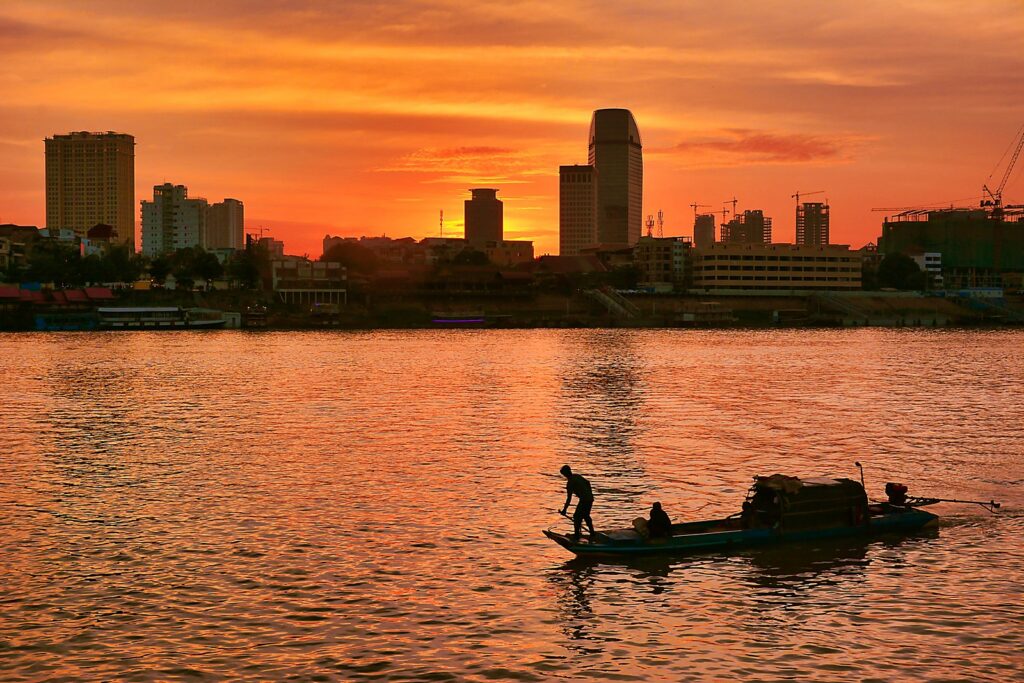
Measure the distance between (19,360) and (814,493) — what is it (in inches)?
5134

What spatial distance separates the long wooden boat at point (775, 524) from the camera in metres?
32.9

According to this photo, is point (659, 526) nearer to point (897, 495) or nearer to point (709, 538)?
point (709, 538)

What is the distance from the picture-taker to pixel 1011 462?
5344cm

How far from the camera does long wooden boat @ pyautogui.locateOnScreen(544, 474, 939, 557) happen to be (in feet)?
108

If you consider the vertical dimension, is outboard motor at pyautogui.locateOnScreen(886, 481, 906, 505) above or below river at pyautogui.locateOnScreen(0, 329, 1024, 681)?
above

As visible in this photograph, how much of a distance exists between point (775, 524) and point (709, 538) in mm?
2543

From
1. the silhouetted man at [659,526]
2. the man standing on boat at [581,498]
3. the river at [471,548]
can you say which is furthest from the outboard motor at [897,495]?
the man standing on boat at [581,498]

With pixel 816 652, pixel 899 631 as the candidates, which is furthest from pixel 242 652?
pixel 899 631

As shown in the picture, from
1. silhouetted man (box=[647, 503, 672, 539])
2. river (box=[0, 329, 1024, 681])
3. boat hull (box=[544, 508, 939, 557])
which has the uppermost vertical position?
silhouetted man (box=[647, 503, 672, 539])

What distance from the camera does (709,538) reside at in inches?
1325

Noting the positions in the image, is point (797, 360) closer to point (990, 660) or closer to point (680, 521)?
point (680, 521)

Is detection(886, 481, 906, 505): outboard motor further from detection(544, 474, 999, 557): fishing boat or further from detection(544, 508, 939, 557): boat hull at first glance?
detection(544, 508, 939, 557): boat hull

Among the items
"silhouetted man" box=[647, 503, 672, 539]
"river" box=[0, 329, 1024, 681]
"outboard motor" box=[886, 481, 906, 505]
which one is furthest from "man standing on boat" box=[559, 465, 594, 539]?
"outboard motor" box=[886, 481, 906, 505]

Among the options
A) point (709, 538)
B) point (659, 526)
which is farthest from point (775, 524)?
point (659, 526)
